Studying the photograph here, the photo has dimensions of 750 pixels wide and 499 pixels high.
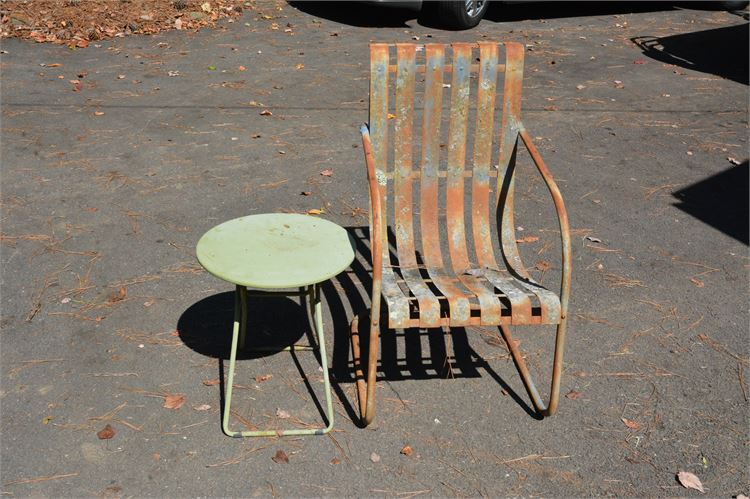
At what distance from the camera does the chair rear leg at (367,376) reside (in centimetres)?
339

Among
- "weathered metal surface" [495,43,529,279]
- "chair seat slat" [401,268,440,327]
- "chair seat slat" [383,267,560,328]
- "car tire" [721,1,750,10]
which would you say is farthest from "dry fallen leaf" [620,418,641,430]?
"car tire" [721,1,750,10]

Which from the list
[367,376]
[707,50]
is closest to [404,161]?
[367,376]

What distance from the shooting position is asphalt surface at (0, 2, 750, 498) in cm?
335

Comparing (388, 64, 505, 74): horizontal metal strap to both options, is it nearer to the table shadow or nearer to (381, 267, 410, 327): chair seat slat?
(381, 267, 410, 327): chair seat slat

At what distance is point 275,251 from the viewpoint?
3.50 m

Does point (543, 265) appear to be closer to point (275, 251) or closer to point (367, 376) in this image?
point (367, 376)

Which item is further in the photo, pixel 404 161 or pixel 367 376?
pixel 404 161

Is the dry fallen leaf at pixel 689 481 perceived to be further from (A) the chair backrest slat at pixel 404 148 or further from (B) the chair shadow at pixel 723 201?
(B) the chair shadow at pixel 723 201

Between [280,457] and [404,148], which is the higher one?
[404,148]

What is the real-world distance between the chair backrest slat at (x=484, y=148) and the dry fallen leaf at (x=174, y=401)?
1603 millimetres

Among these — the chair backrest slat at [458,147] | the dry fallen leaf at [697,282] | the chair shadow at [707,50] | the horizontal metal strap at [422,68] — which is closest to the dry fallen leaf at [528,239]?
the dry fallen leaf at [697,282]

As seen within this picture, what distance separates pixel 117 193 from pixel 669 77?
20.7 feet

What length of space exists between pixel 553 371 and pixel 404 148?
4.61 ft

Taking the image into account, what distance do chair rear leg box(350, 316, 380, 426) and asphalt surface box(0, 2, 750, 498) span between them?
0.29 feet
